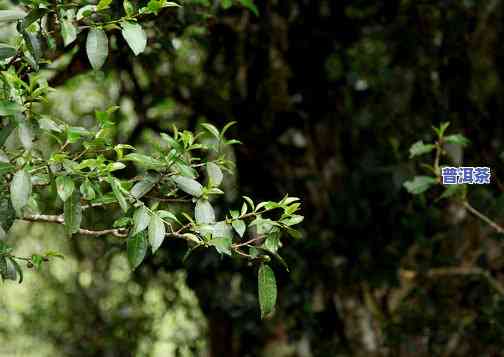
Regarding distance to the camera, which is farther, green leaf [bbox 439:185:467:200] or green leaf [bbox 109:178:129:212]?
green leaf [bbox 439:185:467:200]

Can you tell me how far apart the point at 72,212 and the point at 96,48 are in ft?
0.74

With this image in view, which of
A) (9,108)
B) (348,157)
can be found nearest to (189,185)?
(9,108)

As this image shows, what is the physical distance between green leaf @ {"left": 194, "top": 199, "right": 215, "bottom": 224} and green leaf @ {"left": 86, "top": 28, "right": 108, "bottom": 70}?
0.22m

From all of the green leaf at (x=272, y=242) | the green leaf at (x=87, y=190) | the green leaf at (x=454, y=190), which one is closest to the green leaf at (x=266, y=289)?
the green leaf at (x=272, y=242)

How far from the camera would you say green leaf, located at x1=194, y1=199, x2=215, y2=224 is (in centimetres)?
100

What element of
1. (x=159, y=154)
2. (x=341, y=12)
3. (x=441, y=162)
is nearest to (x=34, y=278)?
(x=341, y=12)

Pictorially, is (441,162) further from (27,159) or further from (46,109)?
(46,109)

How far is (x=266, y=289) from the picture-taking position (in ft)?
3.37

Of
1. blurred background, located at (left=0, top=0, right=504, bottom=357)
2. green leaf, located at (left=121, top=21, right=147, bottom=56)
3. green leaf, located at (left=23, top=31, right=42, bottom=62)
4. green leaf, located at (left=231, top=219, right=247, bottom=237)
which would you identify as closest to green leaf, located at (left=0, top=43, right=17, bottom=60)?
green leaf, located at (left=23, top=31, right=42, bottom=62)

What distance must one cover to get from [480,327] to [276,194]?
2.71ft

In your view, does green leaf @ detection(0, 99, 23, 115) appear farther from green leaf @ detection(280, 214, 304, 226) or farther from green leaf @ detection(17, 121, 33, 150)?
green leaf @ detection(280, 214, 304, 226)

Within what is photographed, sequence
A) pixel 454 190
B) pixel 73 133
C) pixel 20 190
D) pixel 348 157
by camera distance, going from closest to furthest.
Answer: pixel 20 190 < pixel 73 133 < pixel 454 190 < pixel 348 157

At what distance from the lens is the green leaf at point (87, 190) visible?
931 millimetres

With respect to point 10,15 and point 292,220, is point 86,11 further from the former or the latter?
point 292,220
